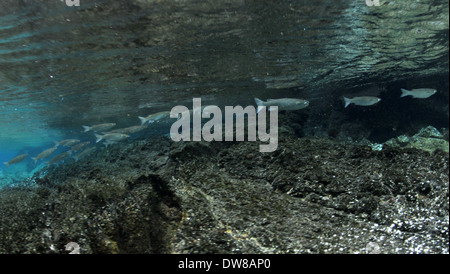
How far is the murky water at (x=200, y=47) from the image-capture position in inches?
360

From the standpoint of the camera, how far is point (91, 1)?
8102mm

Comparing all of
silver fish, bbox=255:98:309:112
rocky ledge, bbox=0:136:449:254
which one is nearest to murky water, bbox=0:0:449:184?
silver fish, bbox=255:98:309:112

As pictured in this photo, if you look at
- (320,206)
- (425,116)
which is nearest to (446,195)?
(320,206)

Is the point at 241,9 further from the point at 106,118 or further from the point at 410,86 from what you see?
the point at 106,118

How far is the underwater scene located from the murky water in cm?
9

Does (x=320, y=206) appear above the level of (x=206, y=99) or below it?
above

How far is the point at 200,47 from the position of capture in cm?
1240

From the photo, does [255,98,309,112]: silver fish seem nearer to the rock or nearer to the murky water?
the murky water

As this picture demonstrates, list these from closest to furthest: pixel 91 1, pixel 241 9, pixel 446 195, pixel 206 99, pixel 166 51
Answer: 1. pixel 446 195
2. pixel 91 1
3. pixel 241 9
4. pixel 166 51
5. pixel 206 99

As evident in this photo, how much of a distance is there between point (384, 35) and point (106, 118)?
1112 inches

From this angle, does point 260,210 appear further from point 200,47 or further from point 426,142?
point 200,47

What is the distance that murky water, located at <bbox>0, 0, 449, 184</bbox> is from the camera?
9.16 meters

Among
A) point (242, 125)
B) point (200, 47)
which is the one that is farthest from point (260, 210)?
point (200, 47)

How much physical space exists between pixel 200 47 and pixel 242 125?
4.50 meters
